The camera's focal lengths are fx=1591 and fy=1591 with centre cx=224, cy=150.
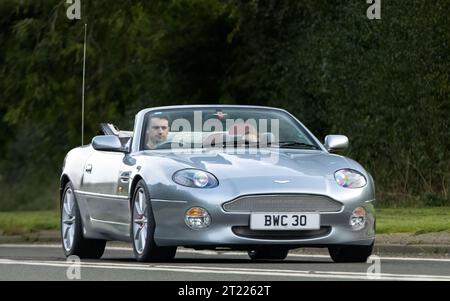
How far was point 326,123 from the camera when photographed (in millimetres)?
29891

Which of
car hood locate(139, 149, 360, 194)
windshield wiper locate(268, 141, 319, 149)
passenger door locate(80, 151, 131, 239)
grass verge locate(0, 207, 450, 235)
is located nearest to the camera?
car hood locate(139, 149, 360, 194)

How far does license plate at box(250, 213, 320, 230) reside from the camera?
1364 centimetres

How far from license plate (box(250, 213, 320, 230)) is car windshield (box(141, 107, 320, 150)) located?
1419 mm

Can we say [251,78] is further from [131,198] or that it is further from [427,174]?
[131,198]

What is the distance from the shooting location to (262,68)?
32750 mm

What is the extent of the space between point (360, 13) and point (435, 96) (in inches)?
109

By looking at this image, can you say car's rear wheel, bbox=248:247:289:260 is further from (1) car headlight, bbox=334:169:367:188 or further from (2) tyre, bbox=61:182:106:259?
(1) car headlight, bbox=334:169:367:188

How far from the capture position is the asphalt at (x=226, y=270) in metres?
12.5

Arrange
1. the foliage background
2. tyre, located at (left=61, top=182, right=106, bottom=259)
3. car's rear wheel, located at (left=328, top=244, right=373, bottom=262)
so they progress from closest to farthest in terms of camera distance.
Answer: car's rear wheel, located at (left=328, top=244, right=373, bottom=262) < tyre, located at (left=61, top=182, right=106, bottom=259) < the foliage background

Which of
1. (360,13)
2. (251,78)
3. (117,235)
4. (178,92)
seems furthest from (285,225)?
(178,92)

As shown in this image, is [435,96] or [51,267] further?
[435,96]

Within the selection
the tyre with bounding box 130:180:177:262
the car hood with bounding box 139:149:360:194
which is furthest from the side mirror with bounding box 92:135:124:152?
the tyre with bounding box 130:180:177:262

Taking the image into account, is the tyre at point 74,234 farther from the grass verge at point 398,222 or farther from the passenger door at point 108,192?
the grass verge at point 398,222

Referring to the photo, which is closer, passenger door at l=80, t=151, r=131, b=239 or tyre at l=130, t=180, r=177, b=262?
tyre at l=130, t=180, r=177, b=262
